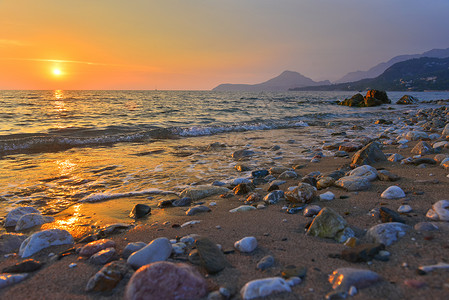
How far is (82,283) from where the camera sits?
5.90ft

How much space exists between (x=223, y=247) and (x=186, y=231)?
622mm

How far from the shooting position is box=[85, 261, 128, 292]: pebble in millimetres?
1684

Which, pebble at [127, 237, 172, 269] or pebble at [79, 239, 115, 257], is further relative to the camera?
pebble at [79, 239, 115, 257]

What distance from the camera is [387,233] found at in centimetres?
202

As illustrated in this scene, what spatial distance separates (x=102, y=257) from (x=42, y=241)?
30.8 inches

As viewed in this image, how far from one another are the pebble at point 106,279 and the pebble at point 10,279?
56cm

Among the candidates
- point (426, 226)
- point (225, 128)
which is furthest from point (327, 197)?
point (225, 128)

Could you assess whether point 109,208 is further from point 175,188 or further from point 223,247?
point 223,247

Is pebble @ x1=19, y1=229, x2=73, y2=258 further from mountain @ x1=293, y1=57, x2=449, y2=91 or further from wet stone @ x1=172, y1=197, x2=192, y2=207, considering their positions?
mountain @ x1=293, y1=57, x2=449, y2=91

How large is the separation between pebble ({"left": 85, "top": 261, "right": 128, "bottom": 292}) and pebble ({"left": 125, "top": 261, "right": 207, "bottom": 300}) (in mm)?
185

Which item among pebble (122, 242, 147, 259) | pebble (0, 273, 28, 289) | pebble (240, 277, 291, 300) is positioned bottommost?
pebble (122, 242, 147, 259)

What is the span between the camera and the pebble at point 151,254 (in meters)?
1.93

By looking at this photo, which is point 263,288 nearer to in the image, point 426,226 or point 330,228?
point 330,228

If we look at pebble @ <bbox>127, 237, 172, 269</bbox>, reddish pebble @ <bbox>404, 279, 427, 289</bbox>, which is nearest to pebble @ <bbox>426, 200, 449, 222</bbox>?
reddish pebble @ <bbox>404, 279, 427, 289</bbox>
